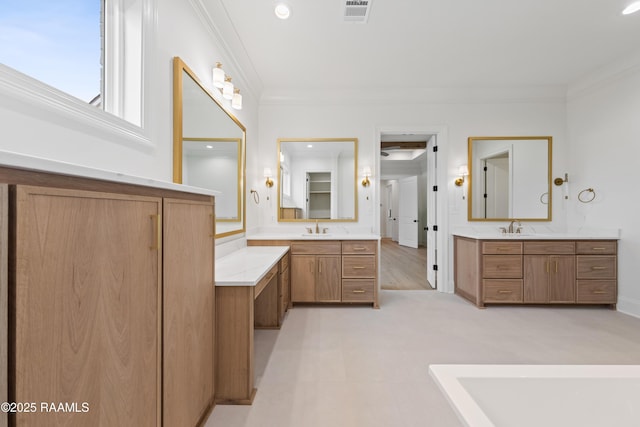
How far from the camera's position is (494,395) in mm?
770

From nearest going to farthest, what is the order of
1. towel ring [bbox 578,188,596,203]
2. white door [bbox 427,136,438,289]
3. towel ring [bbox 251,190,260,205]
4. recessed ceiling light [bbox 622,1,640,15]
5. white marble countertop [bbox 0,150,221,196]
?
white marble countertop [bbox 0,150,221,196]
recessed ceiling light [bbox 622,1,640,15]
towel ring [bbox 578,188,596,203]
towel ring [bbox 251,190,260,205]
white door [bbox 427,136,438,289]

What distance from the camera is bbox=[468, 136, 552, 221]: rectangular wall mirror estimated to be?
3615mm

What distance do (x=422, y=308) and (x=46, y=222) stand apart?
10.6 ft

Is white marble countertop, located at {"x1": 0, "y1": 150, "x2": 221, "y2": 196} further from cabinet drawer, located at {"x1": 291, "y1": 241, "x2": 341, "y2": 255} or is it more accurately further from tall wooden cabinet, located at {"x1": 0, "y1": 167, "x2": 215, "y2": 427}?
cabinet drawer, located at {"x1": 291, "y1": 241, "x2": 341, "y2": 255}

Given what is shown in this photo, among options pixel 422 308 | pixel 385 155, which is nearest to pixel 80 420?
pixel 422 308

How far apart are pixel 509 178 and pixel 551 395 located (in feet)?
11.8

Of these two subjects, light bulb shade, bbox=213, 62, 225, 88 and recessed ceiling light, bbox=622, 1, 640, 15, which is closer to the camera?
light bulb shade, bbox=213, 62, 225, 88

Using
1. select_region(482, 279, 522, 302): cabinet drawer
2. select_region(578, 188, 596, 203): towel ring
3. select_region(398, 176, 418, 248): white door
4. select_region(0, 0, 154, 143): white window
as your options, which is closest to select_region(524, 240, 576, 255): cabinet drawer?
select_region(482, 279, 522, 302): cabinet drawer

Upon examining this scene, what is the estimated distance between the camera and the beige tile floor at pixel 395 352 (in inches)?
58.8

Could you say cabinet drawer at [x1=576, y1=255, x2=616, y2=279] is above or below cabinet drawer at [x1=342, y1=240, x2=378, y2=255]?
below

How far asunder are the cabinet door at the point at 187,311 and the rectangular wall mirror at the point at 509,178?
3467 millimetres

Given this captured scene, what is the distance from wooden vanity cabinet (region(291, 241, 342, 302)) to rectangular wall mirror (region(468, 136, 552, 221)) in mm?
2027

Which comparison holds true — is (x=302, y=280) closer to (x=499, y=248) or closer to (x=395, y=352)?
(x=395, y=352)

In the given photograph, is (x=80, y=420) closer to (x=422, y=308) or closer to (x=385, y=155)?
(x=422, y=308)
